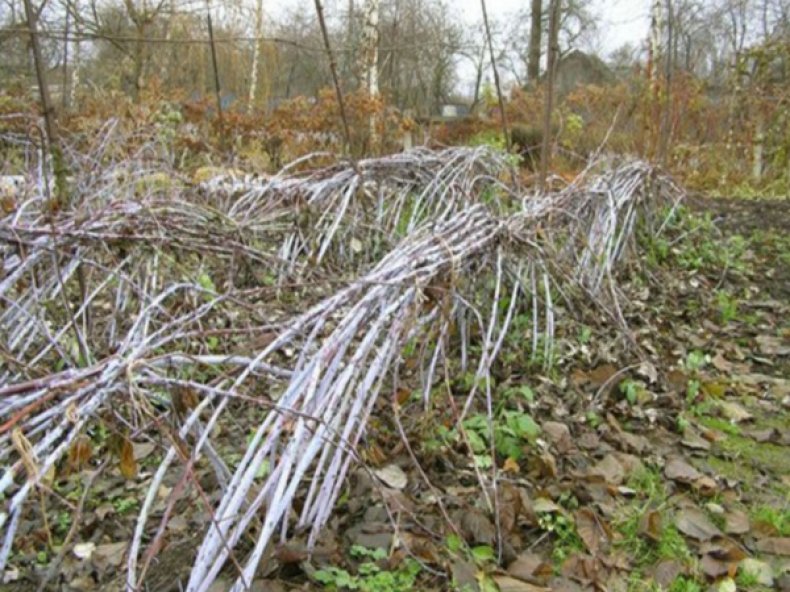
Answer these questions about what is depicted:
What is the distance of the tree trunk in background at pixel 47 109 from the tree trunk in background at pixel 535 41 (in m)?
16.9

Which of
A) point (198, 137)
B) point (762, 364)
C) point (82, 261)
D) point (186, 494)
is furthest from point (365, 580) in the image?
point (198, 137)

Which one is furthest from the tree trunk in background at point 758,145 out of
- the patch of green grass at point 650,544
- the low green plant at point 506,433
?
the patch of green grass at point 650,544

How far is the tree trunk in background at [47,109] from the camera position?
2.04 m

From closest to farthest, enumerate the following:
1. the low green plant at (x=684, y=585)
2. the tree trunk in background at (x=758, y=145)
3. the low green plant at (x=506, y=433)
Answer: the low green plant at (x=684, y=585)
the low green plant at (x=506, y=433)
the tree trunk in background at (x=758, y=145)

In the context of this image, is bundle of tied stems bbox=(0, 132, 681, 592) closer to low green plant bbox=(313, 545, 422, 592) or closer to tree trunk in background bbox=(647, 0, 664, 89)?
low green plant bbox=(313, 545, 422, 592)

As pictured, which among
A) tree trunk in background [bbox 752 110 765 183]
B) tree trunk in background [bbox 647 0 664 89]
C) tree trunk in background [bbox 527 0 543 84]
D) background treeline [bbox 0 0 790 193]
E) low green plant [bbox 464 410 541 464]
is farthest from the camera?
tree trunk in background [bbox 527 0 543 84]

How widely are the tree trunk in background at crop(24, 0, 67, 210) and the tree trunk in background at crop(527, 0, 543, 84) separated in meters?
16.9

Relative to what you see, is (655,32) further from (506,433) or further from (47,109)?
(47,109)

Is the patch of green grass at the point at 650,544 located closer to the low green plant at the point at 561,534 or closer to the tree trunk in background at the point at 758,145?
the low green plant at the point at 561,534

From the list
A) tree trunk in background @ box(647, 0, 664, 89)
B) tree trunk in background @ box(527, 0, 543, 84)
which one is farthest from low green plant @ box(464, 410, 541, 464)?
tree trunk in background @ box(527, 0, 543, 84)

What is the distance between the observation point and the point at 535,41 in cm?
1792

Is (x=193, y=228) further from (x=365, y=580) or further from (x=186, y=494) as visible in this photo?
(x=365, y=580)

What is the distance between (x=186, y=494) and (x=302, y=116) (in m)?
7.30

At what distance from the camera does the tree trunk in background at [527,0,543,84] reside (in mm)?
17703
